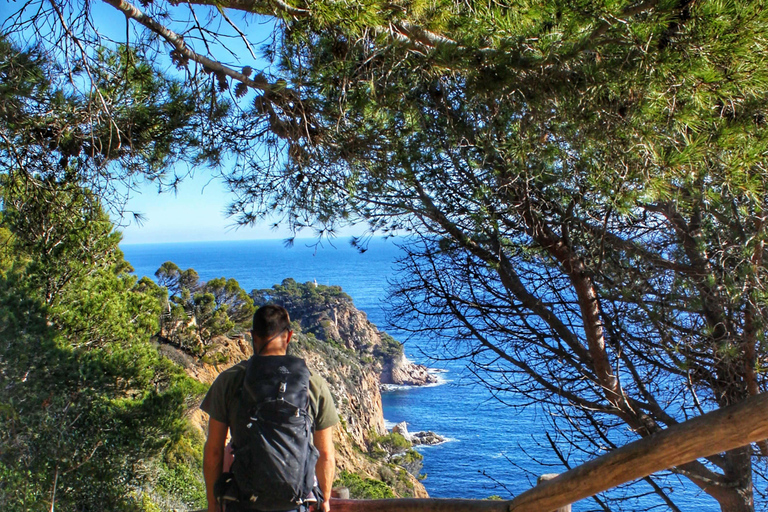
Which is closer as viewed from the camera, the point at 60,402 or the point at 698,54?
the point at 698,54

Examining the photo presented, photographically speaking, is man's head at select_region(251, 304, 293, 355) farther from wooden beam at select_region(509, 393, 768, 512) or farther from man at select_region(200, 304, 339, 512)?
wooden beam at select_region(509, 393, 768, 512)

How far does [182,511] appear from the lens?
23.2 feet

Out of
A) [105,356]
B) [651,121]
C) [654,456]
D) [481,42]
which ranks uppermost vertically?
[105,356]

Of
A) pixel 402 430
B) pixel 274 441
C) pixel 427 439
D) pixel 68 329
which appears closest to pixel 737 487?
pixel 274 441

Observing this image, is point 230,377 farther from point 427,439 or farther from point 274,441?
point 427,439

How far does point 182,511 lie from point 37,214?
510 centimetres

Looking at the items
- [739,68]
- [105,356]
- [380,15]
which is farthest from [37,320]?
[739,68]

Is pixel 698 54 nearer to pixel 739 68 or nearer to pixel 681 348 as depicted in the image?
pixel 739 68

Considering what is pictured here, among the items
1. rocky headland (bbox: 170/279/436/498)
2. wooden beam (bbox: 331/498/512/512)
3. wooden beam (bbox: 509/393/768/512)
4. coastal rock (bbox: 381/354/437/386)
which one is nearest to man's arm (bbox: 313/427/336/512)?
wooden beam (bbox: 331/498/512/512)

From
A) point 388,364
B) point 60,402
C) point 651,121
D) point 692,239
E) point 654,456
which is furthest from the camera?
point 388,364

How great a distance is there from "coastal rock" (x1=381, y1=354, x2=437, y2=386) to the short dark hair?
34.0 m

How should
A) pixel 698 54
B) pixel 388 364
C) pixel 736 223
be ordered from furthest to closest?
1. pixel 388 364
2. pixel 736 223
3. pixel 698 54

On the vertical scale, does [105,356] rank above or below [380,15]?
above

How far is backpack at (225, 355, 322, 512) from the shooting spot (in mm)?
1500
